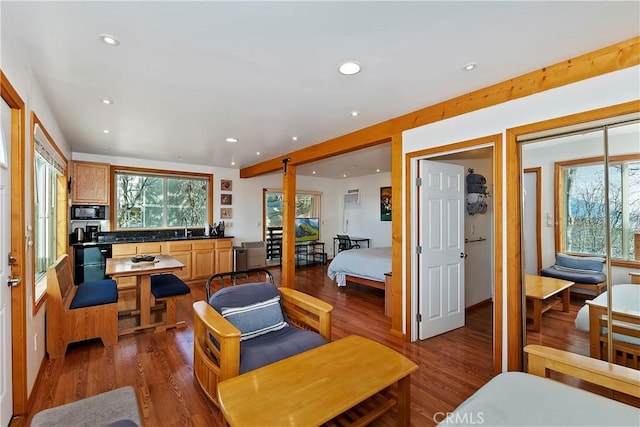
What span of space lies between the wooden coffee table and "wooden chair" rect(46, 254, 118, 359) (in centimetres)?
393

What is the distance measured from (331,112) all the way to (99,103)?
230cm

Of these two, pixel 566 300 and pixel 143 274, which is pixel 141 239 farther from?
pixel 566 300

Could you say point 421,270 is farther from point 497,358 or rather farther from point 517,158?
point 517,158

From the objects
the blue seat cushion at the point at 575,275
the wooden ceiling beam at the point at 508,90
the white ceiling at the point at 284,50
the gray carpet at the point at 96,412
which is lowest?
the gray carpet at the point at 96,412

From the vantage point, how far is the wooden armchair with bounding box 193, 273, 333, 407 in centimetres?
177

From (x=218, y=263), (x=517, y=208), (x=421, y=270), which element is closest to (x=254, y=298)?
(x=421, y=270)

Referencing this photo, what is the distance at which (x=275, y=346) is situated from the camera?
209 cm

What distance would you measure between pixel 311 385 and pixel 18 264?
2.09 meters

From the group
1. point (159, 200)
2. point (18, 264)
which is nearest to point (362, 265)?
point (18, 264)

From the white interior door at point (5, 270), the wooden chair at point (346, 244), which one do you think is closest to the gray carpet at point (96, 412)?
the white interior door at point (5, 270)

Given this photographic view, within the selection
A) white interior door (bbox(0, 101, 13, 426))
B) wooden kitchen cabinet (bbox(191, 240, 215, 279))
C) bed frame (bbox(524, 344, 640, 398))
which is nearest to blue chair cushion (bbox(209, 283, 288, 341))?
white interior door (bbox(0, 101, 13, 426))

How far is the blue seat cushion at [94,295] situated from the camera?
297cm

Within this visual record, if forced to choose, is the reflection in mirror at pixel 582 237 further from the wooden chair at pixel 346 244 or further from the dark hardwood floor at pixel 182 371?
the wooden chair at pixel 346 244

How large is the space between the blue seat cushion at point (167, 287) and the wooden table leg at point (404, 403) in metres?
2.72
